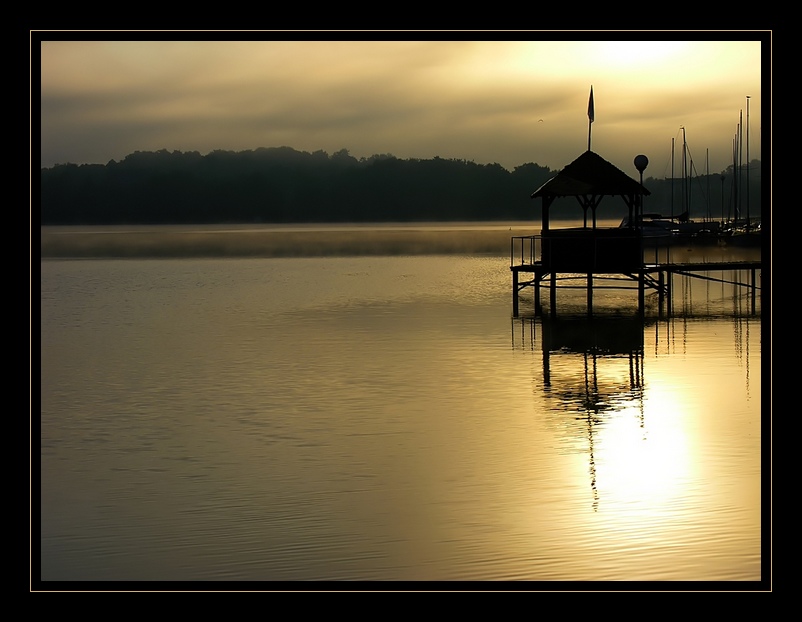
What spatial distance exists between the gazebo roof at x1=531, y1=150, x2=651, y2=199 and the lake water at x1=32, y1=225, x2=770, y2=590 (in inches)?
166

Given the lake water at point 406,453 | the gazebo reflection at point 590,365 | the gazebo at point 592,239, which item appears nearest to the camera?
the lake water at point 406,453

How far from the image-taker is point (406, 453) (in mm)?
15922

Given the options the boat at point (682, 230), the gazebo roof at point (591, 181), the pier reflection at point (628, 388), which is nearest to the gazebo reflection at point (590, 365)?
the pier reflection at point (628, 388)

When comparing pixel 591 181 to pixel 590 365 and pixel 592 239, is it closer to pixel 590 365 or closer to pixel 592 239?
pixel 592 239

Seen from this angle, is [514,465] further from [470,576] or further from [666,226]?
[666,226]

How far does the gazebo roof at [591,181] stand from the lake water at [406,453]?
166 inches

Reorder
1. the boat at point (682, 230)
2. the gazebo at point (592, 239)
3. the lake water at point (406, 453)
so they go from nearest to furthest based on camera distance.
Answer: the lake water at point (406, 453), the gazebo at point (592, 239), the boat at point (682, 230)

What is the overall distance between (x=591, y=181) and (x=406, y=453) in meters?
22.8

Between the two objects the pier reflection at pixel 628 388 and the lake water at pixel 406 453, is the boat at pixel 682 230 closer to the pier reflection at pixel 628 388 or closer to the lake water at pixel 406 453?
the pier reflection at pixel 628 388

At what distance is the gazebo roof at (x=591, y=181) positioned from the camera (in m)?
37.0

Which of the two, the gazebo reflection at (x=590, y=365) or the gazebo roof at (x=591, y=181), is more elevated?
the gazebo roof at (x=591, y=181)
